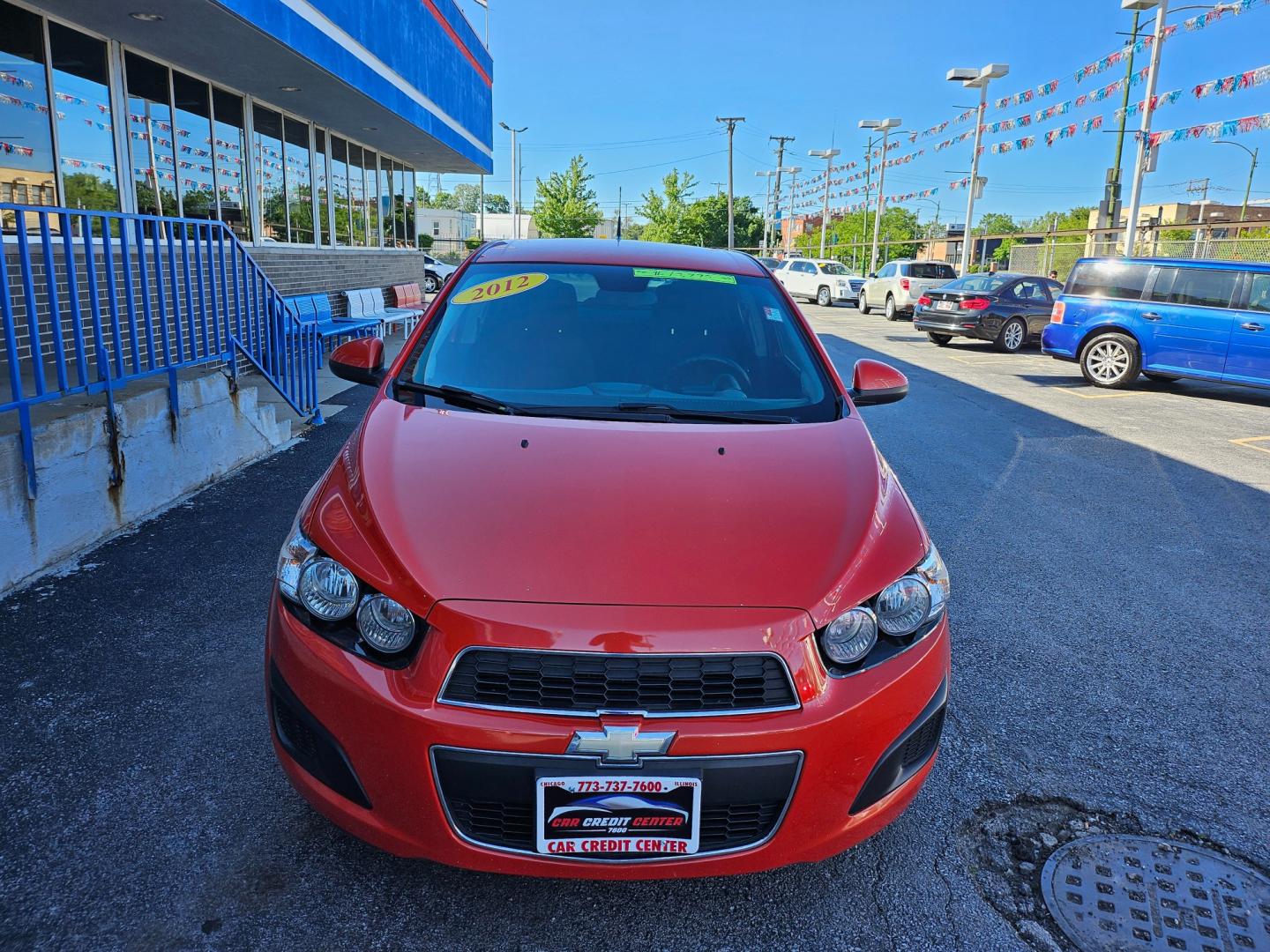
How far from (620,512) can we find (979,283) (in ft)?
57.4

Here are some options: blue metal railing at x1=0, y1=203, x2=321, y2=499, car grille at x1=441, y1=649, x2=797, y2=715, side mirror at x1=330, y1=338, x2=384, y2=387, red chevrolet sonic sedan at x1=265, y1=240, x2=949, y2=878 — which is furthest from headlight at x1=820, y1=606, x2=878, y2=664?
blue metal railing at x1=0, y1=203, x2=321, y2=499

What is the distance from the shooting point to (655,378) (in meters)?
3.10

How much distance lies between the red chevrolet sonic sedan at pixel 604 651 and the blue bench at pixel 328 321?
8721mm

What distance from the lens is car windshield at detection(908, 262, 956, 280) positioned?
25.2m

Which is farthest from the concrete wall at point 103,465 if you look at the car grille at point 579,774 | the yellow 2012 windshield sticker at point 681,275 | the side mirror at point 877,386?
the side mirror at point 877,386

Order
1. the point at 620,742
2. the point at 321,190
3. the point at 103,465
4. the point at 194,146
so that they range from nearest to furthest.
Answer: the point at 620,742
the point at 103,465
the point at 194,146
the point at 321,190

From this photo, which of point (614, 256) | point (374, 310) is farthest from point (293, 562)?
point (374, 310)

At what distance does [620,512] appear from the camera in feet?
7.19

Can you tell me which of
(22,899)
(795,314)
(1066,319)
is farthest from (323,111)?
(22,899)

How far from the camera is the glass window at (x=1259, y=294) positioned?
33.8 feet

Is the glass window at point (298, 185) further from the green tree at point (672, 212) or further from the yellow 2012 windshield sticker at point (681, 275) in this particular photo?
the green tree at point (672, 212)

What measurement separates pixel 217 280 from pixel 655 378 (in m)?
4.77

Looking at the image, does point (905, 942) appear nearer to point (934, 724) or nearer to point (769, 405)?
point (934, 724)

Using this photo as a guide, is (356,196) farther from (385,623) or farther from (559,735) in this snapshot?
(559,735)
